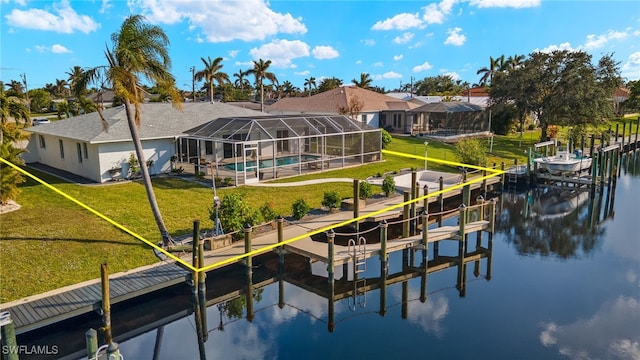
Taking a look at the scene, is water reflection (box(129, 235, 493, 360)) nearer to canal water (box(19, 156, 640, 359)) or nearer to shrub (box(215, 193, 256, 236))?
canal water (box(19, 156, 640, 359))

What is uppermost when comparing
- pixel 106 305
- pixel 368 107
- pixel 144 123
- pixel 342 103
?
pixel 342 103

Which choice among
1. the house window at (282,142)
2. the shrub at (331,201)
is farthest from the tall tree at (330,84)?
the shrub at (331,201)

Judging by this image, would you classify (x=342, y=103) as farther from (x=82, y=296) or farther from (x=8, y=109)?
(x=82, y=296)

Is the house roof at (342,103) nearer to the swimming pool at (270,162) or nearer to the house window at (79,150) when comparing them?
the swimming pool at (270,162)

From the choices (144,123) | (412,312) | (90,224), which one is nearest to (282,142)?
(144,123)

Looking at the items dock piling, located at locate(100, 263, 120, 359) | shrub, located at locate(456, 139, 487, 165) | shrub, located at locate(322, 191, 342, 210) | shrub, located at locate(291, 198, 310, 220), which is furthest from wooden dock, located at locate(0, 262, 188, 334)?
shrub, located at locate(456, 139, 487, 165)
